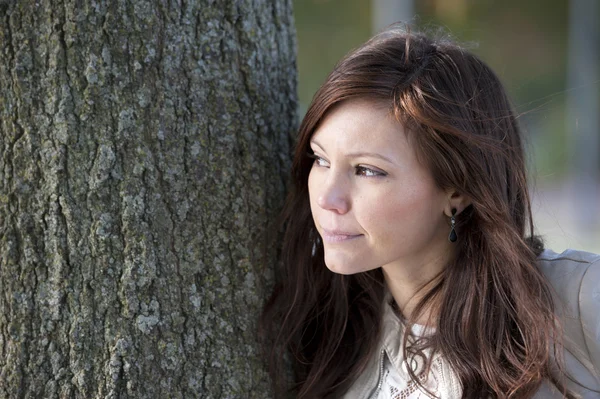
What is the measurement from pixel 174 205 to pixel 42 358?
1.57 feet

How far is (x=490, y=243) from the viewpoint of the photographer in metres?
1.77

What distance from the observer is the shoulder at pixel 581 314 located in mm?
1709

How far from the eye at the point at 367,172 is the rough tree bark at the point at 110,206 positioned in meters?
0.39

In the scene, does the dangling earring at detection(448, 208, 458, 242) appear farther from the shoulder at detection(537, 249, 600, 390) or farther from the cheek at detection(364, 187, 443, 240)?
the shoulder at detection(537, 249, 600, 390)

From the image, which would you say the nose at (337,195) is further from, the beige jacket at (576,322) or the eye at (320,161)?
the beige jacket at (576,322)

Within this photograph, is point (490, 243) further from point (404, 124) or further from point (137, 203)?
point (137, 203)

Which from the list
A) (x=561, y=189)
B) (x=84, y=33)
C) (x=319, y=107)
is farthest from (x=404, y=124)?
(x=561, y=189)

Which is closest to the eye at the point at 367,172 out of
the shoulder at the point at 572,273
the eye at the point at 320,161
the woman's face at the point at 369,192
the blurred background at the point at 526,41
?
the woman's face at the point at 369,192

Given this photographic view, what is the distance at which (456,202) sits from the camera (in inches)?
70.6

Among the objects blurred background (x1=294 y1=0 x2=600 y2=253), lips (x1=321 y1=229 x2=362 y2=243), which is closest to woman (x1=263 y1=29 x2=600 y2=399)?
lips (x1=321 y1=229 x2=362 y2=243)

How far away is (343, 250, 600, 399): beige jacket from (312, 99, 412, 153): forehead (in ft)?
1.71

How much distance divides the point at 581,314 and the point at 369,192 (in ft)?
1.97

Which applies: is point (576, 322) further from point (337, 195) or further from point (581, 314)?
point (337, 195)

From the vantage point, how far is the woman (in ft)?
5.49
